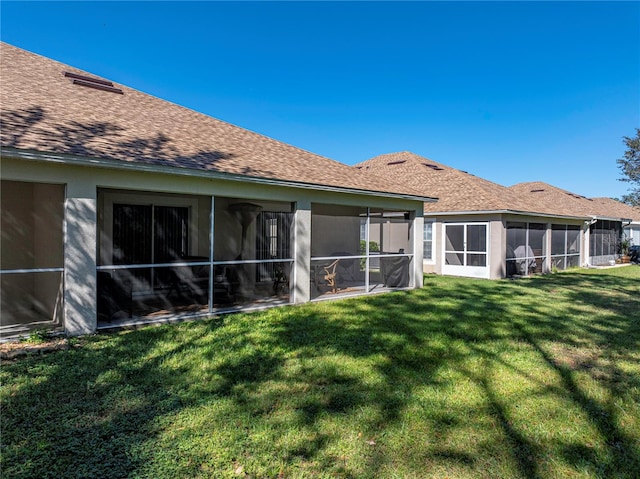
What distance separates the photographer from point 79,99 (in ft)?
28.5

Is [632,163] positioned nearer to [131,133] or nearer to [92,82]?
[131,133]

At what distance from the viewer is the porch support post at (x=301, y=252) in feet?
29.5

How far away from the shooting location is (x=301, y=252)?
9031 mm

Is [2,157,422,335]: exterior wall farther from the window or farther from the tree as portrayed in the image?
the tree

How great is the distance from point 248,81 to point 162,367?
15.7m

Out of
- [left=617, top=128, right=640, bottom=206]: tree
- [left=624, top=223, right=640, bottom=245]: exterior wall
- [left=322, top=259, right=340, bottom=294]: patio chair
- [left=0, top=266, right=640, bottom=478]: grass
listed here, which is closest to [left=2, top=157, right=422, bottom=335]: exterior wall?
[left=0, top=266, right=640, bottom=478]: grass

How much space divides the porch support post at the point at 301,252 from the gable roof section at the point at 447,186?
8944mm

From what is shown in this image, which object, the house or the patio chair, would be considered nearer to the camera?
the patio chair


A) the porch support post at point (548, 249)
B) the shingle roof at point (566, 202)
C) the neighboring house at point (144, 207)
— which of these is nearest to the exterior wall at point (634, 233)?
the shingle roof at point (566, 202)

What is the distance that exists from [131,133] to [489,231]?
534 inches

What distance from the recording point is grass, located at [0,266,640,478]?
114 inches

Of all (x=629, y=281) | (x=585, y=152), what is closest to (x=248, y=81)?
(x=629, y=281)

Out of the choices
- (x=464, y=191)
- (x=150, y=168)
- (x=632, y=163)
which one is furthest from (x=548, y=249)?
(x=632, y=163)

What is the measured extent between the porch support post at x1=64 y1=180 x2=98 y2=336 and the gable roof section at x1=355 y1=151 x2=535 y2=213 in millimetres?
13535
